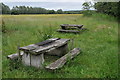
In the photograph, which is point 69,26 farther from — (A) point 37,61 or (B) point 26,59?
(A) point 37,61

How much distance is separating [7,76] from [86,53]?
3.12 metres

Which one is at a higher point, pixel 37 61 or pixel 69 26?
pixel 69 26

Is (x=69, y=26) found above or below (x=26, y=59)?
above

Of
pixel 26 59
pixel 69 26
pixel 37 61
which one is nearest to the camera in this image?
→ pixel 37 61

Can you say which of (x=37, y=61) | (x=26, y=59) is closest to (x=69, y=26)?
(x=26, y=59)

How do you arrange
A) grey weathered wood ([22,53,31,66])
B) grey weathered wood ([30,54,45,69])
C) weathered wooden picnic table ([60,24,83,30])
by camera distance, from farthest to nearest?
weathered wooden picnic table ([60,24,83,30]), grey weathered wood ([22,53,31,66]), grey weathered wood ([30,54,45,69])

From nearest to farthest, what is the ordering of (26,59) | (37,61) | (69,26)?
(37,61), (26,59), (69,26)

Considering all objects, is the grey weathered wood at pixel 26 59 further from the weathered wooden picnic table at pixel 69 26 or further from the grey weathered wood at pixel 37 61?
the weathered wooden picnic table at pixel 69 26

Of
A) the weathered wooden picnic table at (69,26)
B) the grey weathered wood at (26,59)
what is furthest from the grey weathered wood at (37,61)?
the weathered wooden picnic table at (69,26)

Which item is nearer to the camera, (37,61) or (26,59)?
(37,61)

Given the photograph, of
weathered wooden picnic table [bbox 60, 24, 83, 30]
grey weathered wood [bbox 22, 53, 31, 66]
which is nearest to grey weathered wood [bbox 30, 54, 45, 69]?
grey weathered wood [bbox 22, 53, 31, 66]

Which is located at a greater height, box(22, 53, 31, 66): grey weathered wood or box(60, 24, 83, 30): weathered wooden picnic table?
box(60, 24, 83, 30): weathered wooden picnic table

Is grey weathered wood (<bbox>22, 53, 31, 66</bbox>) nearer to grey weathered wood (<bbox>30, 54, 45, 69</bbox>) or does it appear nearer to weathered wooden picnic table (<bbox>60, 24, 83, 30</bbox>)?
grey weathered wood (<bbox>30, 54, 45, 69</bbox>)

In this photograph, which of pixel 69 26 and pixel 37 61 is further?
pixel 69 26
